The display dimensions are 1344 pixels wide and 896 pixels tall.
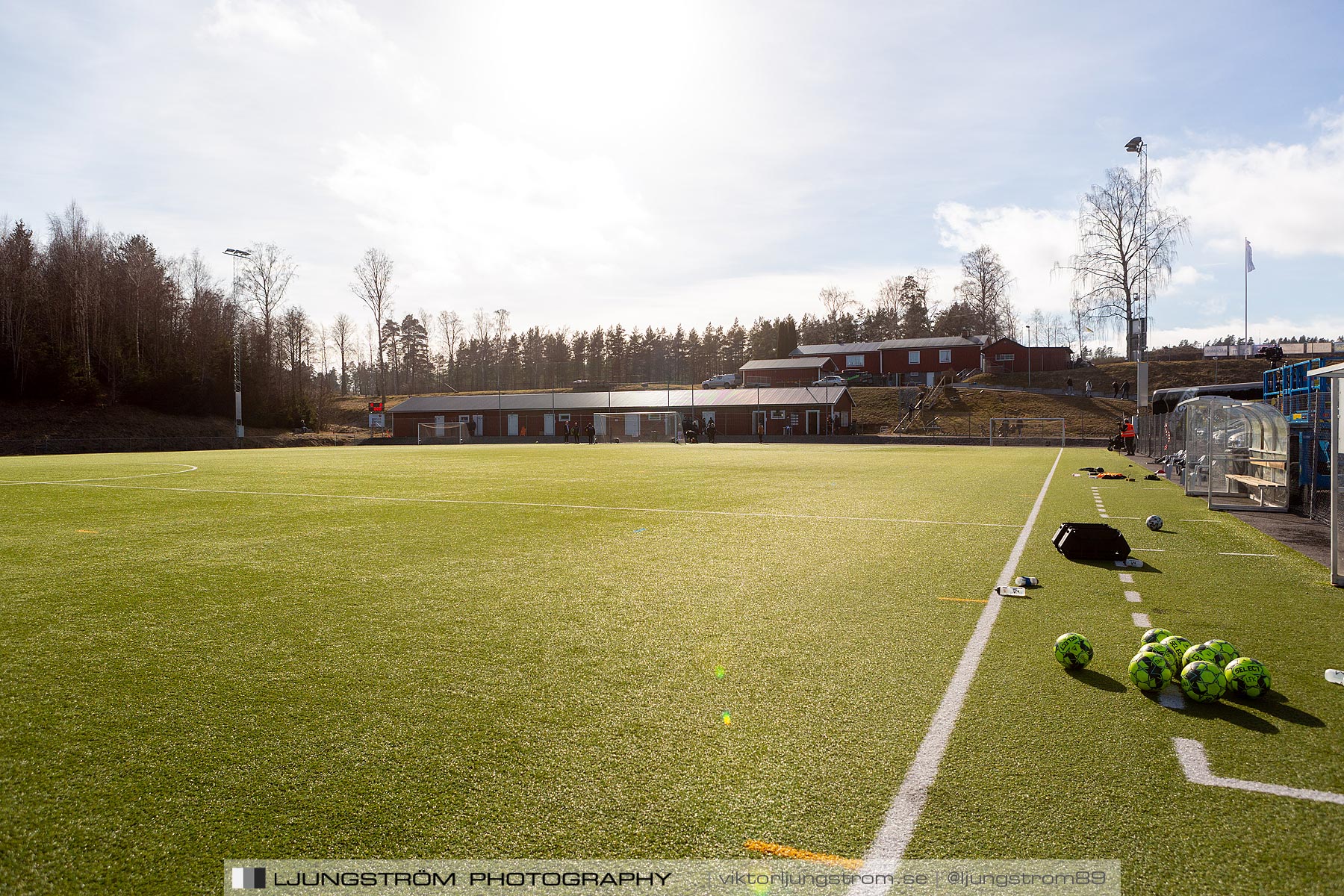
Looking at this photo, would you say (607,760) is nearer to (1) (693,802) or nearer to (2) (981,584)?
(1) (693,802)

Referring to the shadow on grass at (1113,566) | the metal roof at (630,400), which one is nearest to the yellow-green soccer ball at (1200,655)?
the shadow on grass at (1113,566)

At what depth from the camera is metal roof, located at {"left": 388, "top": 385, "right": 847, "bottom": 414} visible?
63.0 m

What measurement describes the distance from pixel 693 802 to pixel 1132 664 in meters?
2.99

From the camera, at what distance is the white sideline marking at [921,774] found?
2682 mm

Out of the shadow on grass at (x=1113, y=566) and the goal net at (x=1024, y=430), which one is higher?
the goal net at (x=1024, y=430)

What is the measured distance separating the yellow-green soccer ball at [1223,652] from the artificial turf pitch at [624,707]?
0.28m

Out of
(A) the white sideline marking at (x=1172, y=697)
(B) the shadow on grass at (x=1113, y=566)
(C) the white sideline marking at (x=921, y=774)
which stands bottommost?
(B) the shadow on grass at (x=1113, y=566)

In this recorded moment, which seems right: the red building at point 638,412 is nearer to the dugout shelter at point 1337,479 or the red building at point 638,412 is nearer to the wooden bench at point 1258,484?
the wooden bench at point 1258,484

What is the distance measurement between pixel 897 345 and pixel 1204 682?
8460 centimetres

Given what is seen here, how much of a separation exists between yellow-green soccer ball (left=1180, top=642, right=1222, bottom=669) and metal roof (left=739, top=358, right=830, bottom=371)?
268ft

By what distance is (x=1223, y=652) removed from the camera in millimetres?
4418

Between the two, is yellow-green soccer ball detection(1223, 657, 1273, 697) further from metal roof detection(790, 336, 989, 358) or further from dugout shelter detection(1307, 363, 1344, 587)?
metal roof detection(790, 336, 989, 358)

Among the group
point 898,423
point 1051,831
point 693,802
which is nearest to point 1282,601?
point 1051,831

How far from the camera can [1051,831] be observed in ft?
9.23
